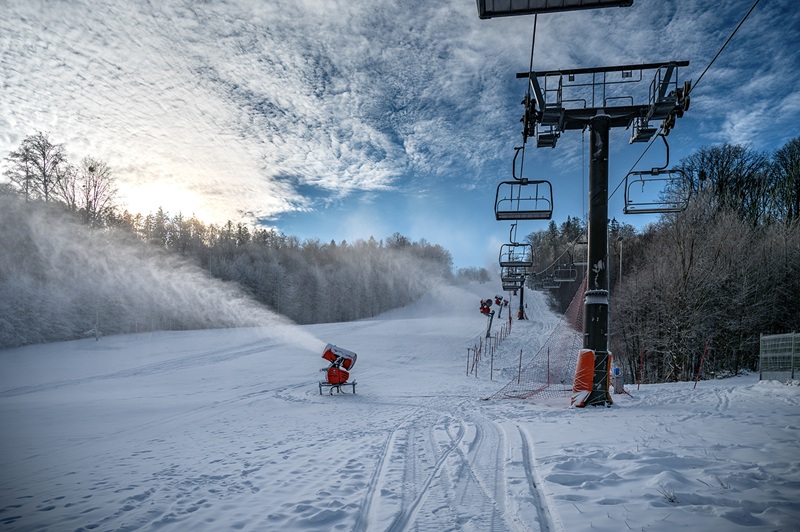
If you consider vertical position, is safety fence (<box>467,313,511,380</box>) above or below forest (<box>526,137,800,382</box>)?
below

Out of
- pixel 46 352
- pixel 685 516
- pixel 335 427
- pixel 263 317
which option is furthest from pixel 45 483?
pixel 263 317

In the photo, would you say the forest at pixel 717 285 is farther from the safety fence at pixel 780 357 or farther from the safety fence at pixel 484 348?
the safety fence at pixel 484 348

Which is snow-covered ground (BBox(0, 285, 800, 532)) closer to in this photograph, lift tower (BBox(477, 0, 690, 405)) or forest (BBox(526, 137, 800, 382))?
lift tower (BBox(477, 0, 690, 405))

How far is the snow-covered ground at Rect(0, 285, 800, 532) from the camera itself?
12.1ft

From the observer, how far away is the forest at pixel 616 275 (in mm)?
21141

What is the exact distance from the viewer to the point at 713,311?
2161 cm

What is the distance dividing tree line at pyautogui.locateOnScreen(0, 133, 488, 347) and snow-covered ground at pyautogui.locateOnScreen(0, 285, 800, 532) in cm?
2240

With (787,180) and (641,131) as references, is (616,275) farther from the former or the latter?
(641,131)

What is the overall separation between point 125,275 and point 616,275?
5213cm

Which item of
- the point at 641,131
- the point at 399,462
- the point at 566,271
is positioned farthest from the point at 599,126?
the point at 566,271

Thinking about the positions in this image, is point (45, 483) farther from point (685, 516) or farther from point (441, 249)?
point (441, 249)

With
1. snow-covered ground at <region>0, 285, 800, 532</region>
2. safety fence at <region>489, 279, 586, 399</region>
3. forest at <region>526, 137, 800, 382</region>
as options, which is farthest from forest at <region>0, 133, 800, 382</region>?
snow-covered ground at <region>0, 285, 800, 532</region>

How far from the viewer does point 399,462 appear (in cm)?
551

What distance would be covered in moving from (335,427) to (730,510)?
6636mm
